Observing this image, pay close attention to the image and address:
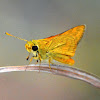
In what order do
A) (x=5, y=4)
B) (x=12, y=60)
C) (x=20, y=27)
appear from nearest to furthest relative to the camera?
(x=12, y=60) → (x=20, y=27) → (x=5, y=4)

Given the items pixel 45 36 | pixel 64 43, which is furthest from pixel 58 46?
pixel 45 36

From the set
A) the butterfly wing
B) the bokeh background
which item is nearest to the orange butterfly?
the butterfly wing

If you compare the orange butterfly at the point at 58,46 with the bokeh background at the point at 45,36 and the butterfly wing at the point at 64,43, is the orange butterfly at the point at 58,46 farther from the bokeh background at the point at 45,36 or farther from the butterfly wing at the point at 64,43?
the bokeh background at the point at 45,36

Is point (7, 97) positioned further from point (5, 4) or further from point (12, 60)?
point (5, 4)

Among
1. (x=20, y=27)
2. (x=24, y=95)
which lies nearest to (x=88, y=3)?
(x=20, y=27)

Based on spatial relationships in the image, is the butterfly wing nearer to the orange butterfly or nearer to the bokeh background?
the orange butterfly

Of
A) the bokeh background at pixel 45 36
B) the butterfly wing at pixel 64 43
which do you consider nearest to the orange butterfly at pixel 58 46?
the butterfly wing at pixel 64 43

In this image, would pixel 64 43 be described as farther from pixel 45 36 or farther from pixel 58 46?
pixel 45 36
